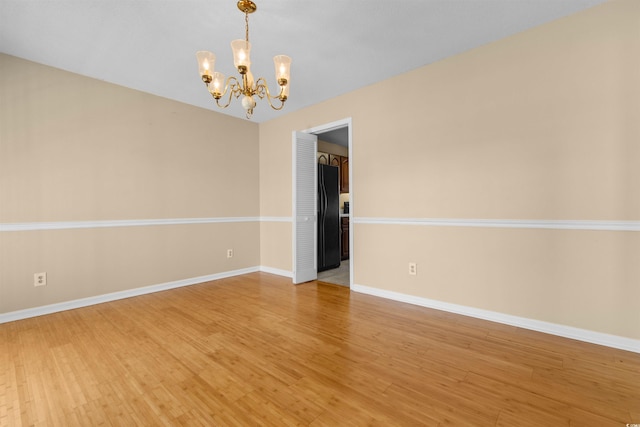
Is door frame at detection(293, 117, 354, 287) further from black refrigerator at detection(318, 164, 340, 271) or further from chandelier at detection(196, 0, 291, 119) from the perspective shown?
chandelier at detection(196, 0, 291, 119)

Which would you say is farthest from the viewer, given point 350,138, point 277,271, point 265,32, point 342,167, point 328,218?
point 342,167

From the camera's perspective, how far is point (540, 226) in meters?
2.30

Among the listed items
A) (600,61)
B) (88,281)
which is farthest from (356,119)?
(88,281)

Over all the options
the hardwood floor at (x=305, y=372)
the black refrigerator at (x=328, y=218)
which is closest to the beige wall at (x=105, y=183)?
the hardwood floor at (x=305, y=372)

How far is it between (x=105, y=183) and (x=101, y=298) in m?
1.35

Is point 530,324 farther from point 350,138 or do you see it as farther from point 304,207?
point 304,207

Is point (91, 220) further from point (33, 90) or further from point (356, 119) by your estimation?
point (356, 119)

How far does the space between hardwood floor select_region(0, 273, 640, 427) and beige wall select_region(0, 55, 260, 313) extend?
0.64m

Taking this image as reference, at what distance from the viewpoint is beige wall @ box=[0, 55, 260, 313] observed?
2713 millimetres

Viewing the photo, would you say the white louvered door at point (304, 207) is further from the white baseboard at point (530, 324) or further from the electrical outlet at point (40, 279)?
the electrical outlet at point (40, 279)

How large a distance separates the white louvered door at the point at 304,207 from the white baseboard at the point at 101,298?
4.07ft

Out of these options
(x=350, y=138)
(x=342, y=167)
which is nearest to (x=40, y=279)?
(x=350, y=138)

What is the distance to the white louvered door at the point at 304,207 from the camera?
394 centimetres

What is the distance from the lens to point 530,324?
234 centimetres
